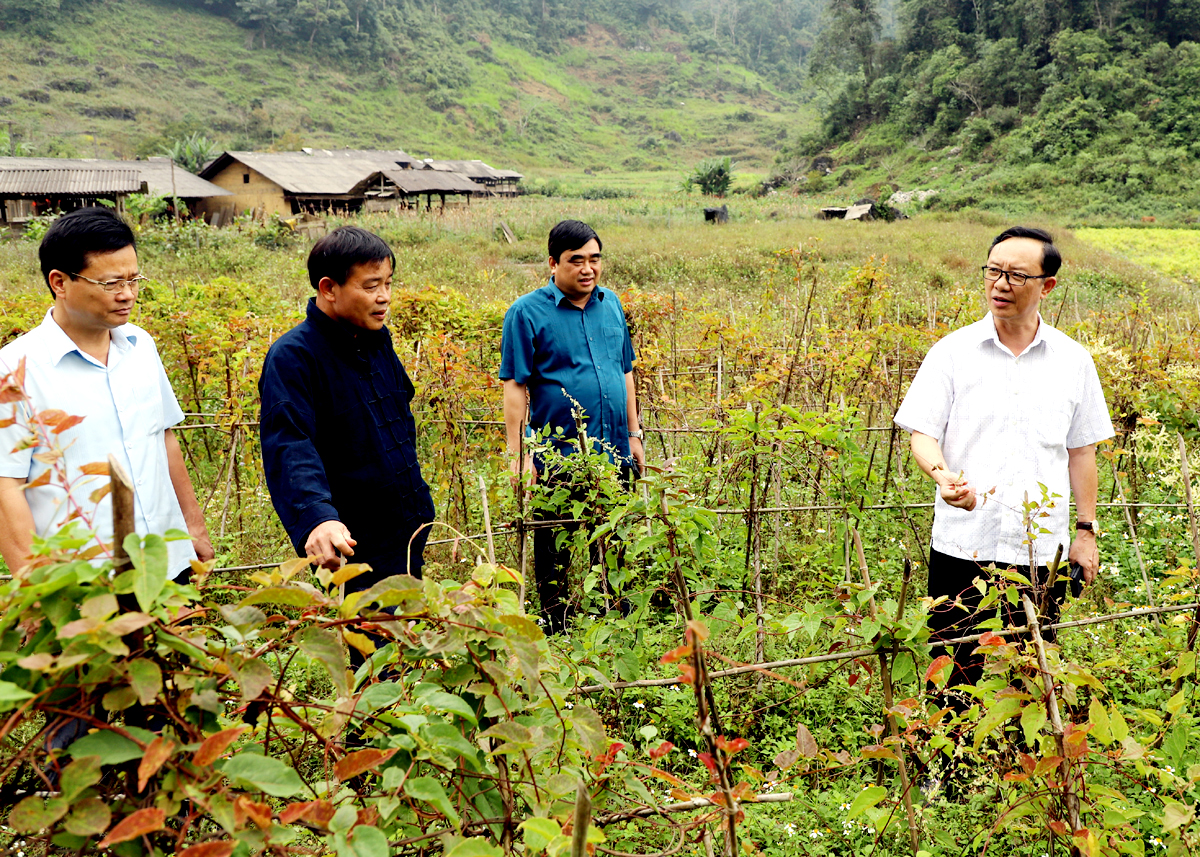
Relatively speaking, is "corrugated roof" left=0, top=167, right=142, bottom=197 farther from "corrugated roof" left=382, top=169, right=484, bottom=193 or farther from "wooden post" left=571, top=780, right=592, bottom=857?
"wooden post" left=571, top=780, right=592, bottom=857

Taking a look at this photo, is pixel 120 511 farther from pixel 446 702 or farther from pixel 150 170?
pixel 150 170

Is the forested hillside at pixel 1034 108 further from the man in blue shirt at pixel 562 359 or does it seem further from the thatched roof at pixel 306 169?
the man in blue shirt at pixel 562 359

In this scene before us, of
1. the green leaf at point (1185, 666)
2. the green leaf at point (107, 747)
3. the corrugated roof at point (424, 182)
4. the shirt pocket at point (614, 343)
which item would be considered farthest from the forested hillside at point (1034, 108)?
the green leaf at point (107, 747)

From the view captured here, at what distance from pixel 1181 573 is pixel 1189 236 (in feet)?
76.8

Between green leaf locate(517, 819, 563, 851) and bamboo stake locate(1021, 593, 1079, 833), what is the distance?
0.96 meters

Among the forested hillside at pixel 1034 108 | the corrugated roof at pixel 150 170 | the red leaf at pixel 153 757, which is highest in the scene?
the forested hillside at pixel 1034 108

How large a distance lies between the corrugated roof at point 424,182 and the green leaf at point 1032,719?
1082 inches

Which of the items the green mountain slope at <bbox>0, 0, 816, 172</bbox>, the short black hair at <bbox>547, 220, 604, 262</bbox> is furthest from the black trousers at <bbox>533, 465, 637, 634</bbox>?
the green mountain slope at <bbox>0, 0, 816, 172</bbox>

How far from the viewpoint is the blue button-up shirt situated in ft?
9.84

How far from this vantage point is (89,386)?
76.5 inches

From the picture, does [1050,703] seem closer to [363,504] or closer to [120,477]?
[120,477]

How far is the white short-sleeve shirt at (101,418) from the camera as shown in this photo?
1845 mm

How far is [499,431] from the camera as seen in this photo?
14.5ft

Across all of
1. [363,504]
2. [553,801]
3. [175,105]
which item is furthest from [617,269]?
[175,105]
